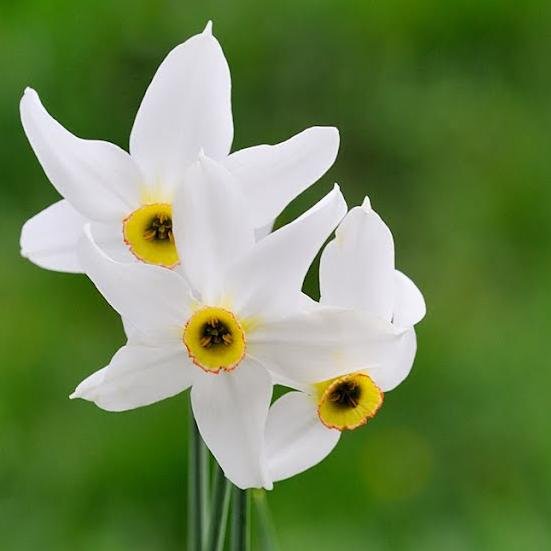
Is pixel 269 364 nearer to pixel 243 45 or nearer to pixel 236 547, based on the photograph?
pixel 236 547

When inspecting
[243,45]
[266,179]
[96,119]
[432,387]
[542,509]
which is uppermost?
[243,45]

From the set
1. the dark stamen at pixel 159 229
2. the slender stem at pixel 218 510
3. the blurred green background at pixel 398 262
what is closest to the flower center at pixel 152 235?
the dark stamen at pixel 159 229

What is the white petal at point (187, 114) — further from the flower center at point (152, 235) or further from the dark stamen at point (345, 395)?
the dark stamen at point (345, 395)

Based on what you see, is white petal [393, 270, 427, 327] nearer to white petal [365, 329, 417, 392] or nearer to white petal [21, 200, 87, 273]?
white petal [365, 329, 417, 392]

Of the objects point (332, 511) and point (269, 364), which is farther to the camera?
point (332, 511)

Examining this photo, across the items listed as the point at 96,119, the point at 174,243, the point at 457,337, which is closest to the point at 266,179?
the point at 174,243

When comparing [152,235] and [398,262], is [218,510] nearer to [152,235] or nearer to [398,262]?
[152,235]

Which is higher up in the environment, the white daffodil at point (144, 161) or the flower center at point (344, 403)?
the white daffodil at point (144, 161)
